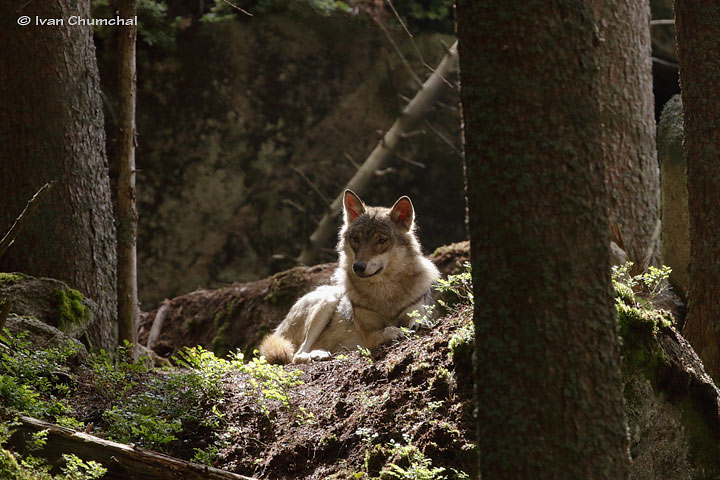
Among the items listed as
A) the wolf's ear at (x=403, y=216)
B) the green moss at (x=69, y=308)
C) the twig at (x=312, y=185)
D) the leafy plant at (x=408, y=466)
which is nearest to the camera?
the leafy plant at (x=408, y=466)

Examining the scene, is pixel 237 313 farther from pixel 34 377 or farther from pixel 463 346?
pixel 463 346

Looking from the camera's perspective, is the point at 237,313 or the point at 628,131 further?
the point at 237,313

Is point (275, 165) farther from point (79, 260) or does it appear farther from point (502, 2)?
point (502, 2)

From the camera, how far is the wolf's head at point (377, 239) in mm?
7363

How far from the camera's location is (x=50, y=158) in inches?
257

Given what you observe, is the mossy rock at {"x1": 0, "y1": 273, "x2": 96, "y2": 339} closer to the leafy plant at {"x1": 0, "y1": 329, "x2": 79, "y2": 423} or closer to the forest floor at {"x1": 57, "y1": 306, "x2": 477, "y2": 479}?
the leafy plant at {"x1": 0, "y1": 329, "x2": 79, "y2": 423}

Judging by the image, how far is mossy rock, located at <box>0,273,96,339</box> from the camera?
6.04 m

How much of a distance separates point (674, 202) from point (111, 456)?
720cm

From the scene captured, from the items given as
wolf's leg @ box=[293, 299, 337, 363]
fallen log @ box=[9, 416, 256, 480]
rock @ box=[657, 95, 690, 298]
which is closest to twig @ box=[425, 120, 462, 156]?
rock @ box=[657, 95, 690, 298]

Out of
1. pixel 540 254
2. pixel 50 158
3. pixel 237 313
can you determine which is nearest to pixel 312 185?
pixel 237 313

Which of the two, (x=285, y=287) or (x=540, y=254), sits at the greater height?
(x=540, y=254)

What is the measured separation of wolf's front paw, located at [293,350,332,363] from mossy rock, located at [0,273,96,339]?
216cm

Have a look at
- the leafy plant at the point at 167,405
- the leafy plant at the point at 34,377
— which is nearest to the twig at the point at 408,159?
the leafy plant at the point at 167,405

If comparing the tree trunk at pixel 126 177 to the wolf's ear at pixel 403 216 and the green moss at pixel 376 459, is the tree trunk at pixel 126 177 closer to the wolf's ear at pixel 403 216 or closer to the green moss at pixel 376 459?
the wolf's ear at pixel 403 216
